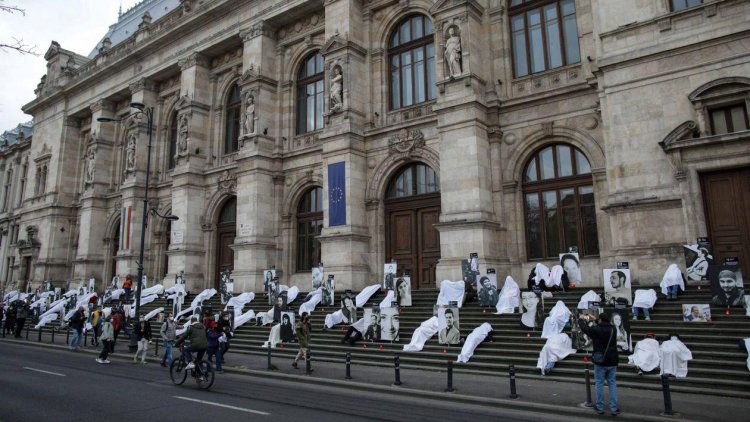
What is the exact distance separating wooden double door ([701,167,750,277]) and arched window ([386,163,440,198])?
35.4 ft

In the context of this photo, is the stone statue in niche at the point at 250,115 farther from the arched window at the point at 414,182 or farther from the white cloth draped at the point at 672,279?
the white cloth draped at the point at 672,279

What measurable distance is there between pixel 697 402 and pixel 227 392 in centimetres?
989

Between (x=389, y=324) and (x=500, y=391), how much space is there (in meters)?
5.89

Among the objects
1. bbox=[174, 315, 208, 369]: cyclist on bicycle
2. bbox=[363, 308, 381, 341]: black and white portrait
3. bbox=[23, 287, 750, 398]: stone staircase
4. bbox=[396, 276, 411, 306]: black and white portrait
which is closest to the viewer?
bbox=[23, 287, 750, 398]: stone staircase

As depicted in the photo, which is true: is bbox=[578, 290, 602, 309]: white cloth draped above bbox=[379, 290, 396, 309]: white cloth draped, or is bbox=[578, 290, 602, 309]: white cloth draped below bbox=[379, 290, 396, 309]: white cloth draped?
below

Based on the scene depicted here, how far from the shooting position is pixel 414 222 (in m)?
24.2

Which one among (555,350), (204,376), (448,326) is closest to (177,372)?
(204,376)

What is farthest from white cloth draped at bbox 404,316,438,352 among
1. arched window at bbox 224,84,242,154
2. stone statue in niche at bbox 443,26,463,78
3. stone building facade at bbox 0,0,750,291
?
arched window at bbox 224,84,242,154

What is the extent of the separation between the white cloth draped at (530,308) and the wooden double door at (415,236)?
26.5 feet

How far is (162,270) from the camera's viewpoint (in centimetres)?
3494

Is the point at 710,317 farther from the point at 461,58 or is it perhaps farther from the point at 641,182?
the point at 461,58

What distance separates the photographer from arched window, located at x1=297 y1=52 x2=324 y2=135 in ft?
95.4

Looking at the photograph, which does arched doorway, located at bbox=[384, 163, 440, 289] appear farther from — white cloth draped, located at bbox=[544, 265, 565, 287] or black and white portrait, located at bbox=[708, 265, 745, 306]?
black and white portrait, located at bbox=[708, 265, 745, 306]

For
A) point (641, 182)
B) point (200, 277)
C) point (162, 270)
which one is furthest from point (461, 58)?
point (162, 270)
